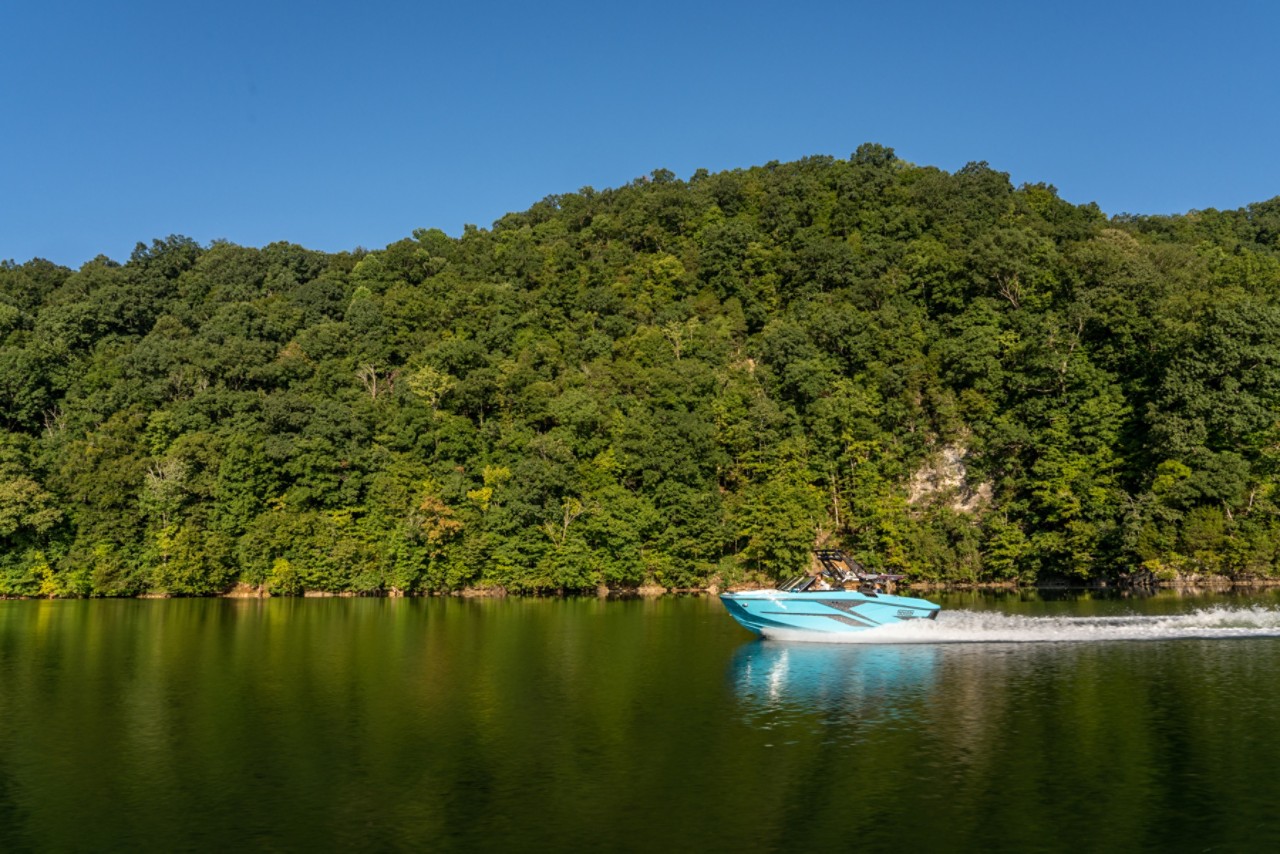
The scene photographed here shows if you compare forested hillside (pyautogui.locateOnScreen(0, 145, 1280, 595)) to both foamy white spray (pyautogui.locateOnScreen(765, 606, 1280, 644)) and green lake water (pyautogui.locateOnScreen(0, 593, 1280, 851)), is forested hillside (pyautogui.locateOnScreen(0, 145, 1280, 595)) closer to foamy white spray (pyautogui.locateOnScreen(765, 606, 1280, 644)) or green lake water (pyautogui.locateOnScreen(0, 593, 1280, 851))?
foamy white spray (pyautogui.locateOnScreen(765, 606, 1280, 644))

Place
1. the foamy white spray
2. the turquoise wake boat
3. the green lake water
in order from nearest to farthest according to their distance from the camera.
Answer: the green lake water, the foamy white spray, the turquoise wake boat

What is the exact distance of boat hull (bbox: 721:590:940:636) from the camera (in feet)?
121

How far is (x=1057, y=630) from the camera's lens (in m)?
36.4

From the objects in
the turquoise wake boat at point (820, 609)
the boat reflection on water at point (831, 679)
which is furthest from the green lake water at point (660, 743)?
the turquoise wake boat at point (820, 609)

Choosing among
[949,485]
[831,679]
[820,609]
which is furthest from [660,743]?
[949,485]

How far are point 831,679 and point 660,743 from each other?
10007mm

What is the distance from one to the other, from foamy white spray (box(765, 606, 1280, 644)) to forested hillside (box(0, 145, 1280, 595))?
23920 millimetres

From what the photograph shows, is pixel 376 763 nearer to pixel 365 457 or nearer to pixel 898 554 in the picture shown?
pixel 898 554

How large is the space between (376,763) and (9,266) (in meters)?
125

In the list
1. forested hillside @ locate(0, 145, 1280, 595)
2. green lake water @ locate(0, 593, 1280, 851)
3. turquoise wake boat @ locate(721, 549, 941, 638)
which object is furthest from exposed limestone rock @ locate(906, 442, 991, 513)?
turquoise wake boat @ locate(721, 549, 941, 638)

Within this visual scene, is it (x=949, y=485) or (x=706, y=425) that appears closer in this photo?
(x=949, y=485)

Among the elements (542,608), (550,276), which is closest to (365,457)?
(542,608)

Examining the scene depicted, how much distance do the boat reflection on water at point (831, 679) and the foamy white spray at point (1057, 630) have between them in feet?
2.51

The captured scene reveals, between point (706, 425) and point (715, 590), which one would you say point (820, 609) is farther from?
point (706, 425)
